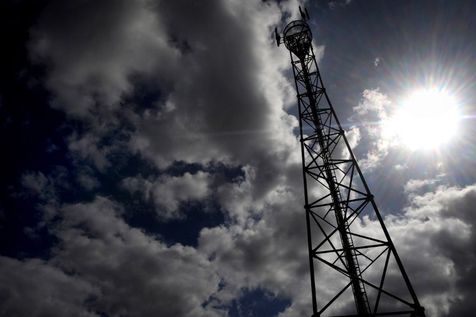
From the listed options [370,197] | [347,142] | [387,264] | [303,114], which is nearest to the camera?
[387,264]

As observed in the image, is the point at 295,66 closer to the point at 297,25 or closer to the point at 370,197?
the point at 297,25

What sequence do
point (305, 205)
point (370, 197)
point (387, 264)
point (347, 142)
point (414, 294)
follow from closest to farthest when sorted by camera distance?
point (414, 294) < point (387, 264) < point (370, 197) < point (305, 205) < point (347, 142)

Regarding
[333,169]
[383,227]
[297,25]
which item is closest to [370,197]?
[383,227]

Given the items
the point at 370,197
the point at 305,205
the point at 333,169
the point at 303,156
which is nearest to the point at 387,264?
the point at 370,197

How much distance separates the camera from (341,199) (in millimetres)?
13680

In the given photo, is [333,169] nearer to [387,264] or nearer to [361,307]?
[387,264]

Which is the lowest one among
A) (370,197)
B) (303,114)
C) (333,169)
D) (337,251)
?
(337,251)

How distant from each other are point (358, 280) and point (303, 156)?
6.61 m

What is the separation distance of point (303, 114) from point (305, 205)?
6206 millimetres

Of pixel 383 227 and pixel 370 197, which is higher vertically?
pixel 370 197

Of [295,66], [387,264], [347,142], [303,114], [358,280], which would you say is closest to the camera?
[387,264]

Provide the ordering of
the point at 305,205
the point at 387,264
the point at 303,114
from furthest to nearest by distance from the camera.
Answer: the point at 303,114 < the point at 305,205 < the point at 387,264

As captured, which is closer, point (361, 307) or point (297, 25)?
point (361, 307)

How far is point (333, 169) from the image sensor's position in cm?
1478
